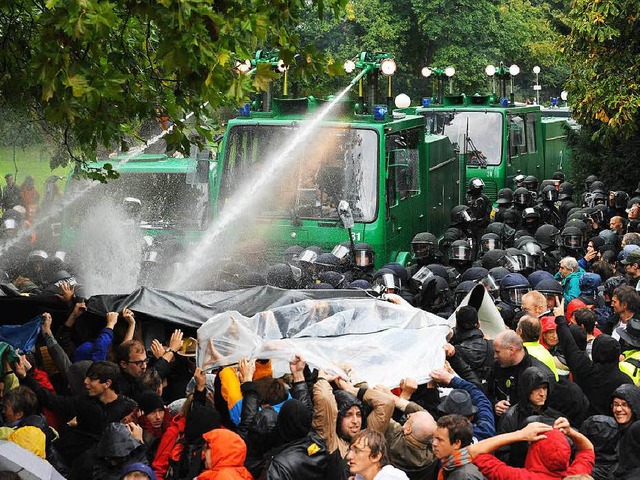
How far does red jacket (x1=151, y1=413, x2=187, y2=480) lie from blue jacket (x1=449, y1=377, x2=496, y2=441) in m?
1.83

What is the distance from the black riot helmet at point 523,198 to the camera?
63.5 ft

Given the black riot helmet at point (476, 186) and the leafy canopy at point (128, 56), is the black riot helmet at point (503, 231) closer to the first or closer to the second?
the black riot helmet at point (476, 186)

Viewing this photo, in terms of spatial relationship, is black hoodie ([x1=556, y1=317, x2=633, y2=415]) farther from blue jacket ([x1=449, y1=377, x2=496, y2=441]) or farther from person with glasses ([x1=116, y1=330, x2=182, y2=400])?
person with glasses ([x1=116, y1=330, x2=182, y2=400])

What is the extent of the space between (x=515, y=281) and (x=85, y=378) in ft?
16.9

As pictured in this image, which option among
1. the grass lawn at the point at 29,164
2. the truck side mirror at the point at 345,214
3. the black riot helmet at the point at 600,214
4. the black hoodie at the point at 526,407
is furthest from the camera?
the black riot helmet at the point at 600,214

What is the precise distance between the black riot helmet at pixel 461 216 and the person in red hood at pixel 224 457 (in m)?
10.5

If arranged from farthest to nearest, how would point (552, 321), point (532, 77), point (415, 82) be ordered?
point (532, 77) < point (415, 82) < point (552, 321)

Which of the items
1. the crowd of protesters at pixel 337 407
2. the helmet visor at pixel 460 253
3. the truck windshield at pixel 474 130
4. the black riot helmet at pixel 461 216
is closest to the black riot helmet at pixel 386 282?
the crowd of protesters at pixel 337 407

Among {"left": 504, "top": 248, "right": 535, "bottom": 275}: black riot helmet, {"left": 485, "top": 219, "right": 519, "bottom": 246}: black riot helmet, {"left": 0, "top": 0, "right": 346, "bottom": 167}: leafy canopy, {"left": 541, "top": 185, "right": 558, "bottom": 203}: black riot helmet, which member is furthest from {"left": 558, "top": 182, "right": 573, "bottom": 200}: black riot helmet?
{"left": 0, "top": 0, "right": 346, "bottom": 167}: leafy canopy

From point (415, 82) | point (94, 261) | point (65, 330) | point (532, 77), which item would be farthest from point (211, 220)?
point (532, 77)

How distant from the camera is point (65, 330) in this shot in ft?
33.1

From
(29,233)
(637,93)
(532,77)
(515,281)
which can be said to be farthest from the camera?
(532,77)

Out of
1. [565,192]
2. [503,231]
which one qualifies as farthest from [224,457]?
[565,192]

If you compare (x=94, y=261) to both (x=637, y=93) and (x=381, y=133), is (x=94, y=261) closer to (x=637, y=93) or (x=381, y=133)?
(x=381, y=133)
